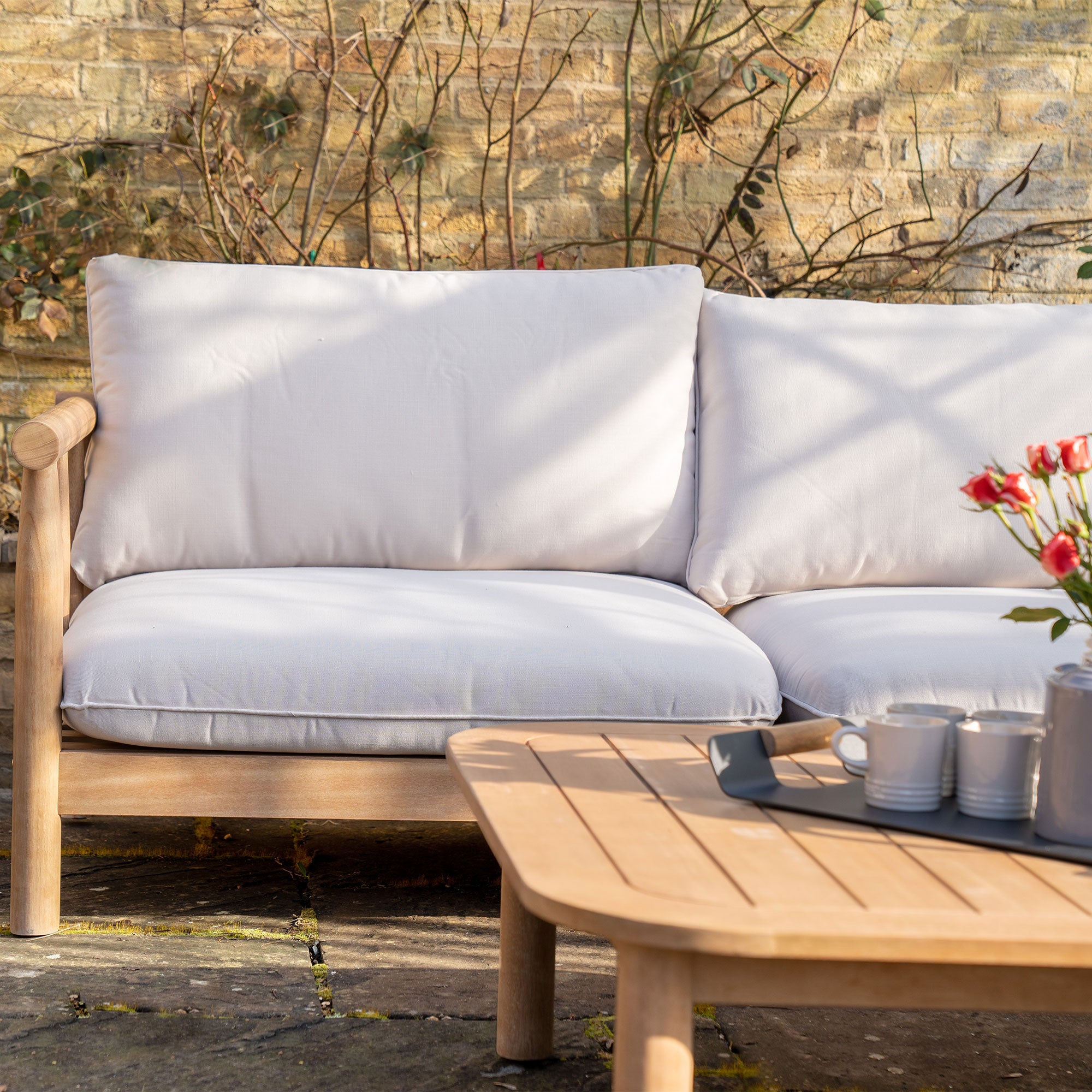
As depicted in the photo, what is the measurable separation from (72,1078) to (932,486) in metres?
1.56

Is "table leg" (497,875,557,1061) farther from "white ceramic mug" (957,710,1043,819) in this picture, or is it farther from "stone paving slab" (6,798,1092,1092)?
"white ceramic mug" (957,710,1043,819)

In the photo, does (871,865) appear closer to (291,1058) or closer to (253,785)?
(291,1058)

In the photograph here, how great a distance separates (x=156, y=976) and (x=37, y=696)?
0.38m

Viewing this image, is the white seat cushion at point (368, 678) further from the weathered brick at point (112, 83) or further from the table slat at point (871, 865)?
the weathered brick at point (112, 83)

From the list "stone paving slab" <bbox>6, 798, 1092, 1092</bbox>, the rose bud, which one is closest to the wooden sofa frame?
"stone paving slab" <bbox>6, 798, 1092, 1092</bbox>

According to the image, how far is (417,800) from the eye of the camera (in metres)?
1.67

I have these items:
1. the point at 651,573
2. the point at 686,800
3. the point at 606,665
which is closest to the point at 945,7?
the point at 651,573

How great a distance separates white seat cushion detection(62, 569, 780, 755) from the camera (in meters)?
1.64

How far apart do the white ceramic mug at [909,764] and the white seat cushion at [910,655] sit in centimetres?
55

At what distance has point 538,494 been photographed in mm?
2154

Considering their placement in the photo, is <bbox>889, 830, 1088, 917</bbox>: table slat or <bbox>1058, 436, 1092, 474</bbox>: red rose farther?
<bbox>1058, 436, 1092, 474</bbox>: red rose

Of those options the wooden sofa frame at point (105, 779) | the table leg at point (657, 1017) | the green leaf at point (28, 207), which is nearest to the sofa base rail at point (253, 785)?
the wooden sofa frame at point (105, 779)

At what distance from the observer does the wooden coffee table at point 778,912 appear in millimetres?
823

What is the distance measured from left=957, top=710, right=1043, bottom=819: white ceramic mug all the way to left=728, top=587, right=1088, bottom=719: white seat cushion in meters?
0.56
